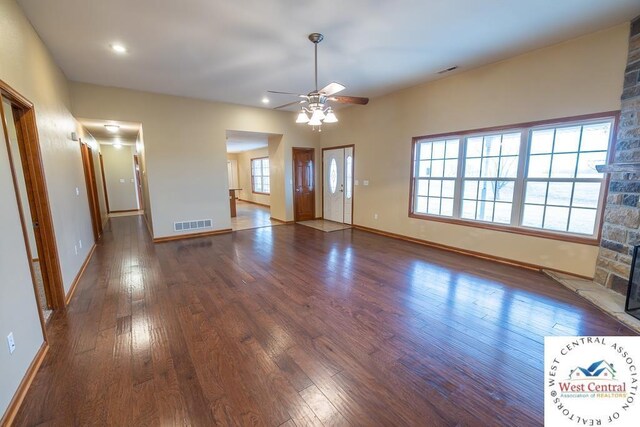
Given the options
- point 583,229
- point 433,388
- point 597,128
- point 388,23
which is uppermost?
point 388,23

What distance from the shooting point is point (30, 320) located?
1952 mm

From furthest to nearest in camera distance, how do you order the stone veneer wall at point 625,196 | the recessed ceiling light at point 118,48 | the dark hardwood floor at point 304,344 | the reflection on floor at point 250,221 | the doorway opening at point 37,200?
the reflection on floor at point 250,221 → the recessed ceiling light at point 118,48 → the stone veneer wall at point 625,196 → the doorway opening at point 37,200 → the dark hardwood floor at point 304,344

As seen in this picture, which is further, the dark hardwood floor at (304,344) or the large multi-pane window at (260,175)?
the large multi-pane window at (260,175)

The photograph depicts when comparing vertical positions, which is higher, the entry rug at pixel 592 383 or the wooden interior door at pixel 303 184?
the wooden interior door at pixel 303 184

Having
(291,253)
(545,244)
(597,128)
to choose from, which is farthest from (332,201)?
(597,128)

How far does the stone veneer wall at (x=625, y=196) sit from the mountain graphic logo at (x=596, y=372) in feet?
6.82

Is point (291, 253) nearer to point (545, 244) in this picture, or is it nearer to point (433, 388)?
point (433, 388)

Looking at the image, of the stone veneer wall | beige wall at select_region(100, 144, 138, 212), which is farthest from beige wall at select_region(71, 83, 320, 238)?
the stone veneer wall

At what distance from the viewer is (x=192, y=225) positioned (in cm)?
581

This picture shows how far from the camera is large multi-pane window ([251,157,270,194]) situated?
35.2ft

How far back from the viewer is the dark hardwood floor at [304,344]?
1.59 m

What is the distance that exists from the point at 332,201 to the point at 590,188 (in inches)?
198

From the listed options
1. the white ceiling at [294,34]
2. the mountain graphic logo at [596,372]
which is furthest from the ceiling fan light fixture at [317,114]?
the mountain graphic logo at [596,372]

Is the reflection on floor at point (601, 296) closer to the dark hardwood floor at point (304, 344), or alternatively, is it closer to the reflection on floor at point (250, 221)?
the dark hardwood floor at point (304, 344)
